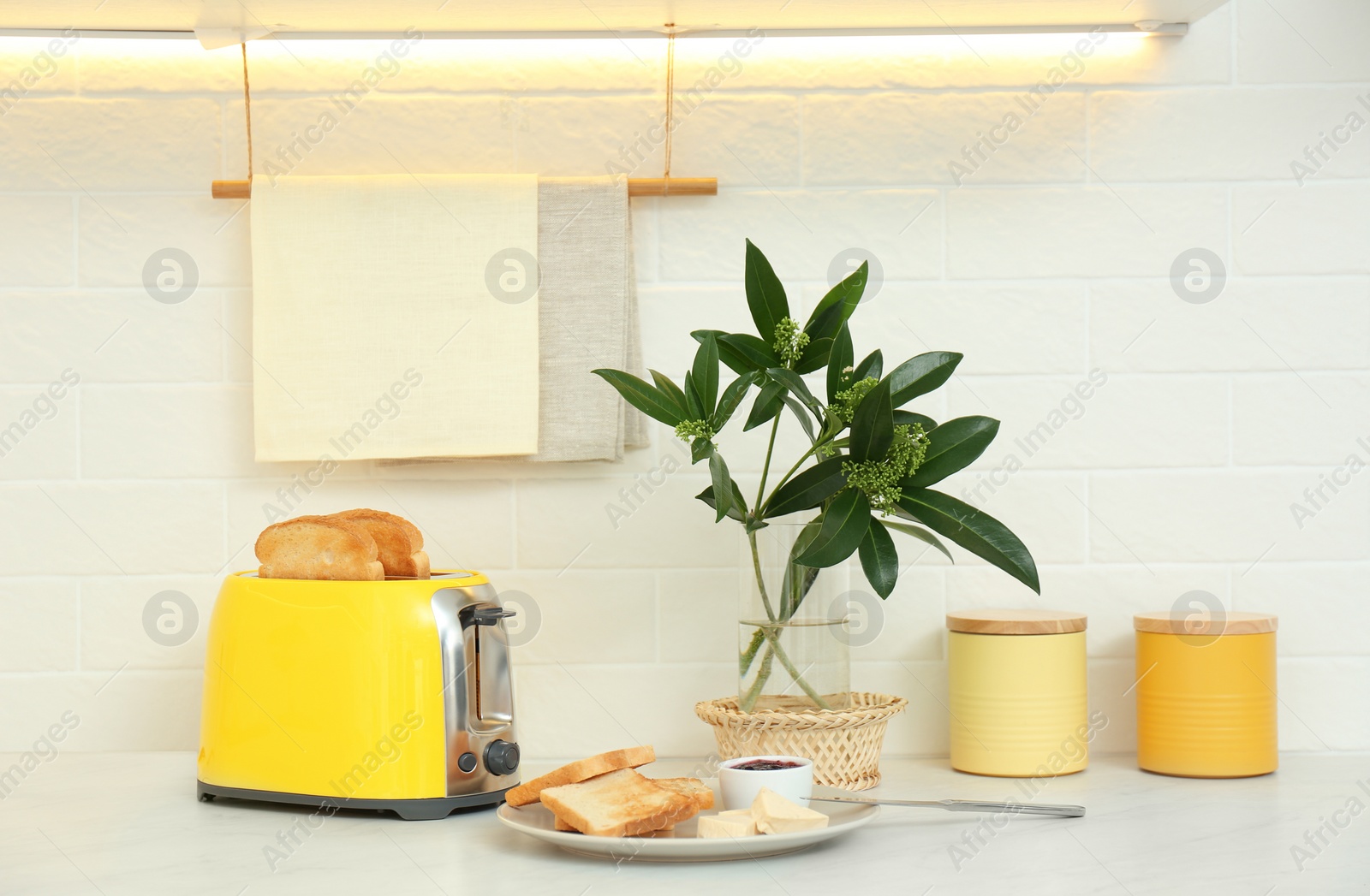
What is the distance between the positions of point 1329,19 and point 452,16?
97 cm

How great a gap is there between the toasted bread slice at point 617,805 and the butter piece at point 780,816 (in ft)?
0.21

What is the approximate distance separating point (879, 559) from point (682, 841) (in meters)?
0.29

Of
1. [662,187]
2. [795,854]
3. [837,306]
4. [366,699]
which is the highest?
[662,187]

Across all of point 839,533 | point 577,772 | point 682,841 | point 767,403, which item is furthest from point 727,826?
point 767,403

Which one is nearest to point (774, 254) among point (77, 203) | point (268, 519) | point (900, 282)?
point (900, 282)

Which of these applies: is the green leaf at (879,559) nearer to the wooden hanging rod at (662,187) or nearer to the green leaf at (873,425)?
the green leaf at (873,425)

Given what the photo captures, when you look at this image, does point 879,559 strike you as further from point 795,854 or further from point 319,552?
point 319,552

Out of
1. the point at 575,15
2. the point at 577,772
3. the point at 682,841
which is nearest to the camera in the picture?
the point at 682,841

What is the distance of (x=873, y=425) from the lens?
0.94 m

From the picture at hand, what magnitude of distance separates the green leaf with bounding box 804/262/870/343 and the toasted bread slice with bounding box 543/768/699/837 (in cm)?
44

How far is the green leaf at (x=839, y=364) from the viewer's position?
3.33 ft

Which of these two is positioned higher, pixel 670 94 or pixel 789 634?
pixel 670 94

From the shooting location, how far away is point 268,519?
1215 millimetres

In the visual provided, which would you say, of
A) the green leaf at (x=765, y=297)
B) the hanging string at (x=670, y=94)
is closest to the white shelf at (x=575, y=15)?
the hanging string at (x=670, y=94)
